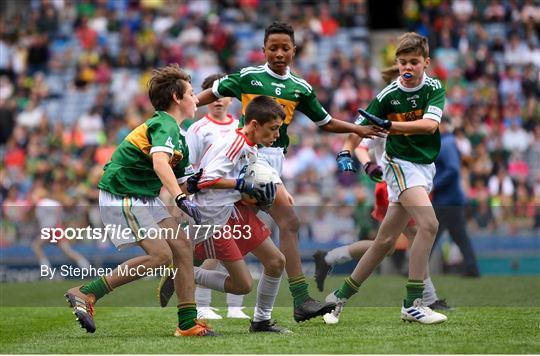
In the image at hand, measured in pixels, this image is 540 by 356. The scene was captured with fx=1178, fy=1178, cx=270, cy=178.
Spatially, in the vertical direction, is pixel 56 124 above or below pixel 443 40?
below

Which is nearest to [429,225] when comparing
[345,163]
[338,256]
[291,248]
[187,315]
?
[345,163]

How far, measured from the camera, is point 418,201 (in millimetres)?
8977

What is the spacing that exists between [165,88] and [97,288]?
1.45 m

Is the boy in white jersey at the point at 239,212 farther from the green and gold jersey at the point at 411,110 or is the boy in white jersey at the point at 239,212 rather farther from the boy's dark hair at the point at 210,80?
the boy's dark hair at the point at 210,80

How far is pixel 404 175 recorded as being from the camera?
29.9ft

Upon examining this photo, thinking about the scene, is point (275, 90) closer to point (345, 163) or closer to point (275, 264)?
point (345, 163)

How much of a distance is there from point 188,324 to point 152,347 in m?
0.56

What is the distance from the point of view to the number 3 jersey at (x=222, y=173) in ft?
26.4

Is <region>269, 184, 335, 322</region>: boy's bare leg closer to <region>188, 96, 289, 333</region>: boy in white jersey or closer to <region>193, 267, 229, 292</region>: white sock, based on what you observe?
<region>188, 96, 289, 333</region>: boy in white jersey

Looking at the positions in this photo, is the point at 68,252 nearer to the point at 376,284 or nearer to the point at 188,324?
the point at 376,284

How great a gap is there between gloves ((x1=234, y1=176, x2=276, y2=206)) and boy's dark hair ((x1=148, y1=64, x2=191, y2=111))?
761mm

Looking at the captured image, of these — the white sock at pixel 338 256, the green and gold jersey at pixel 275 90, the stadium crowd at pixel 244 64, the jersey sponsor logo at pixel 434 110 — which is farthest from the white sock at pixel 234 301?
the stadium crowd at pixel 244 64

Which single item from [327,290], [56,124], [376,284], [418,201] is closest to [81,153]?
[56,124]

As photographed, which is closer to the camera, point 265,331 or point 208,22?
point 265,331
